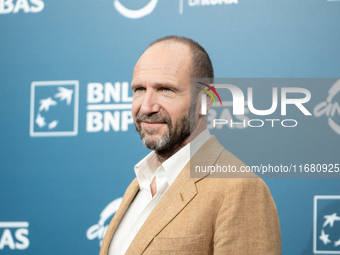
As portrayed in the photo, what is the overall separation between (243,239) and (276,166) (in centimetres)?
99

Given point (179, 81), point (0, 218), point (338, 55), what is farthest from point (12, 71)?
point (338, 55)

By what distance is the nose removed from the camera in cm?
126

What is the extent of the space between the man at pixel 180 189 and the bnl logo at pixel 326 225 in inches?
41.1

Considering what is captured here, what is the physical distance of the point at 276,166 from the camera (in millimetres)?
1958

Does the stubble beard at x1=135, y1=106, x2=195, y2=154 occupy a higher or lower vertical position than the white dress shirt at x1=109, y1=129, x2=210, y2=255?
higher

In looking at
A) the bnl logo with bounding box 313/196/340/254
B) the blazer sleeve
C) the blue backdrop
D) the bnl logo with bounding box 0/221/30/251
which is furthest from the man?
the bnl logo with bounding box 0/221/30/251

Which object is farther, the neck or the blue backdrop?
the blue backdrop

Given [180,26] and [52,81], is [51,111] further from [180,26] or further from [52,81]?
[180,26]

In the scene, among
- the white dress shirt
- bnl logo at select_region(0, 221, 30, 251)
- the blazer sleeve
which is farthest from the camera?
bnl logo at select_region(0, 221, 30, 251)

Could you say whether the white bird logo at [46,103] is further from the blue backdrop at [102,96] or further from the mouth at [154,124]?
the mouth at [154,124]

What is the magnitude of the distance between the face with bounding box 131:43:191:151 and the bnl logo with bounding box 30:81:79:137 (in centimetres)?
126

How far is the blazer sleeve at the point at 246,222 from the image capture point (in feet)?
3.42

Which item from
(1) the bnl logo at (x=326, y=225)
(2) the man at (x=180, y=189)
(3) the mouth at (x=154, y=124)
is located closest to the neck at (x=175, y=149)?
(2) the man at (x=180, y=189)

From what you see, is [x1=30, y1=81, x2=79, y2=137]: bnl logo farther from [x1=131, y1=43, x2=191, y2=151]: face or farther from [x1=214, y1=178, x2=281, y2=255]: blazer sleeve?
[x1=214, y1=178, x2=281, y2=255]: blazer sleeve
